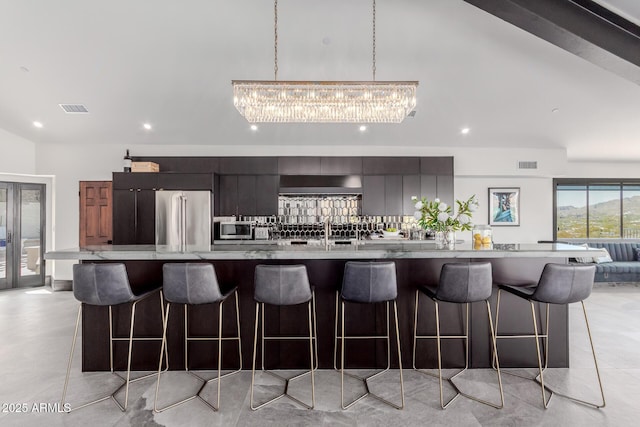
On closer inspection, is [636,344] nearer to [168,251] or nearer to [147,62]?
[168,251]

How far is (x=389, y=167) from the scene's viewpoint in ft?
19.1

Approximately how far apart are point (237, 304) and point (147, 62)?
328 cm

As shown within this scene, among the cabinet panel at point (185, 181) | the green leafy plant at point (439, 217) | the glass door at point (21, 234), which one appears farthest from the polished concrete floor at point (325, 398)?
the glass door at point (21, 234)

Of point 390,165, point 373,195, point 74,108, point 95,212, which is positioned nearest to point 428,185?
point 390,165

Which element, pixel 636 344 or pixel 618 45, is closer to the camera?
pixel 618 45

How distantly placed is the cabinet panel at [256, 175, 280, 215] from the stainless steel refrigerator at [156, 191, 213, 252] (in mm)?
897

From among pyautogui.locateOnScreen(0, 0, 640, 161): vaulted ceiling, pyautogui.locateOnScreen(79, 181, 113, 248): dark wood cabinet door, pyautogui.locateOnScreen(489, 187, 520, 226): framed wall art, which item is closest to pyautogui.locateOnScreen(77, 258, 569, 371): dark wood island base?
pyautogui.locateOnScreen(0, 0, 640, 161): vaulted ceiling

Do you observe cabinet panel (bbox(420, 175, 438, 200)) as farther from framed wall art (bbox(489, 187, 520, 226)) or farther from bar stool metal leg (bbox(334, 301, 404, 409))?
bar stool metal leg (bbox(334, 301, 404, 409))

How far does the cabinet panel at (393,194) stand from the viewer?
5.83 m

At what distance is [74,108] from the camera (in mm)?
4773

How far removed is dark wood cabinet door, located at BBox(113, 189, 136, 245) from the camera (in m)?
5.41

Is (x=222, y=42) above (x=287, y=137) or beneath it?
above

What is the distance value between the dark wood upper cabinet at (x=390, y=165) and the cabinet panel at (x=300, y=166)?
91 centimetres

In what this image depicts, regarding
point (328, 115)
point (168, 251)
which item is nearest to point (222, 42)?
point (328, 115)
